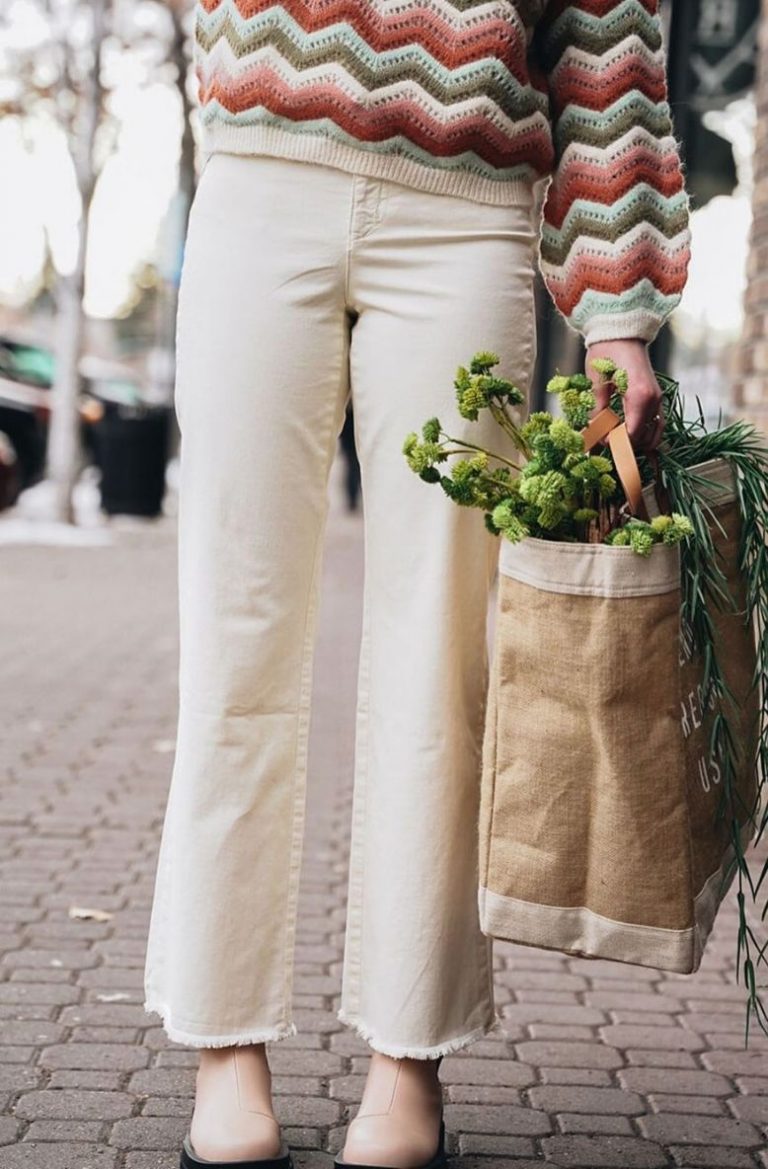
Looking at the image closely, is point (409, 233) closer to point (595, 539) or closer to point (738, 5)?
point (595, 539)

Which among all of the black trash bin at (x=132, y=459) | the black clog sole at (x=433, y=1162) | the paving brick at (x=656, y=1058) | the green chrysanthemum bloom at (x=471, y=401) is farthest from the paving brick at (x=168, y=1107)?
the black trash bin at (x=132, y=459)

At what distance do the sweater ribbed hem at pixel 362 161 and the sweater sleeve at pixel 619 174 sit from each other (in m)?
0.11

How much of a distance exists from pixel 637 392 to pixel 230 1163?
1211 millimetres

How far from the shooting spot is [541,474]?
2053mm

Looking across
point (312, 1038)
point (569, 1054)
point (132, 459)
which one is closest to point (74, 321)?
point (132, 459)

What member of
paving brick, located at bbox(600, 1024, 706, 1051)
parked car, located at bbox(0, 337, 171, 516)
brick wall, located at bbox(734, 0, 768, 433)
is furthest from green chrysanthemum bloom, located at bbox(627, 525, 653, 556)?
parked car, located at bbox(0, 337, 171, 516)

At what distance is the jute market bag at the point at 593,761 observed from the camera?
6.61 feet

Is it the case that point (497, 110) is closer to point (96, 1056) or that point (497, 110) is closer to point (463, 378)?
point (463, 378)

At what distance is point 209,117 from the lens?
7.52 ft

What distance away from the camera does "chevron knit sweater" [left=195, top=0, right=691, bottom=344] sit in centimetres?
217

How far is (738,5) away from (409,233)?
6580 mm

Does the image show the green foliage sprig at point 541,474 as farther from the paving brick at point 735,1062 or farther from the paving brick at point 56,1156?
the paving brick at point 735,1062

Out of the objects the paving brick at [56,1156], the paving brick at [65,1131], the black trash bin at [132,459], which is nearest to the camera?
the paving brick at [56,1156]

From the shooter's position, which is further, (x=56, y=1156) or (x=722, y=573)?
(x=56, y=1156)
